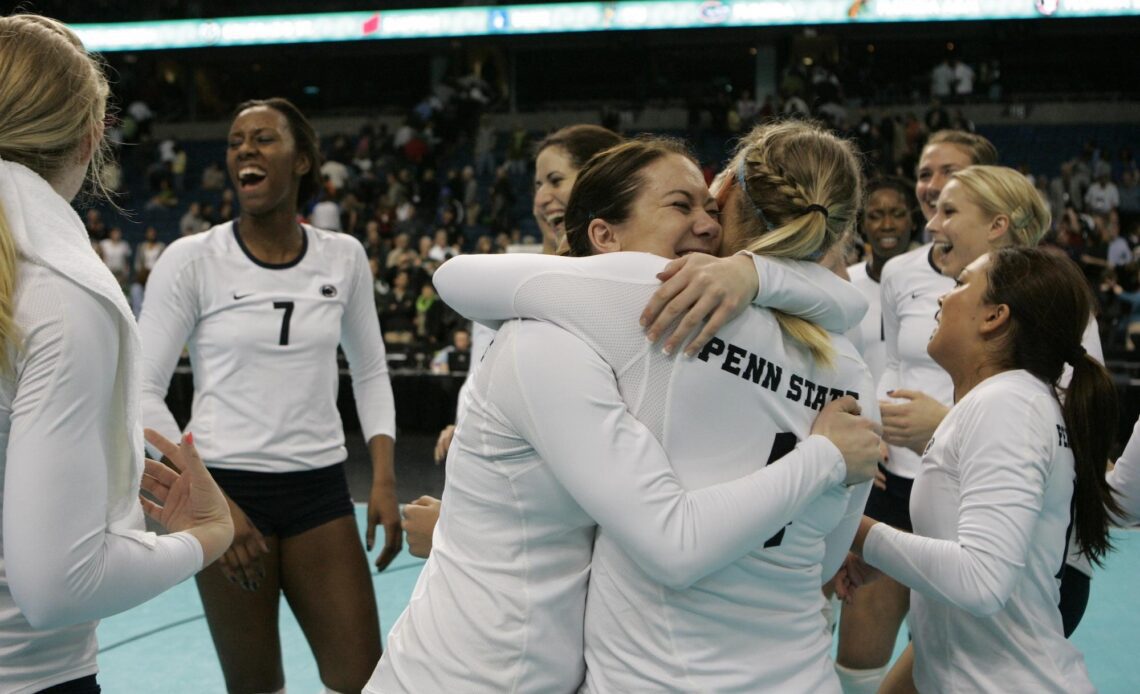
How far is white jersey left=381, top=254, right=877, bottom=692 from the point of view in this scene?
1.50 meters

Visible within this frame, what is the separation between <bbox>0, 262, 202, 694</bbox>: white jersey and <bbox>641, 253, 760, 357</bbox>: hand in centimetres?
76

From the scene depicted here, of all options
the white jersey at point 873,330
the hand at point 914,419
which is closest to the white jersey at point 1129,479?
the hand at point 914,419

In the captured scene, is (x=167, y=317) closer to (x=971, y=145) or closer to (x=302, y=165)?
(x=302, y=165)

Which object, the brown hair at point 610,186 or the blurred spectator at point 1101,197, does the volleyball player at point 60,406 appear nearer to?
the brown hair at point 610,186

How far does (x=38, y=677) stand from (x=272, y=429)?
151 cm

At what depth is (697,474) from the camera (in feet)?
5.13

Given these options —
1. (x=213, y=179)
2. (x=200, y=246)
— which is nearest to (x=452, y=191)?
(x=213, y=179)

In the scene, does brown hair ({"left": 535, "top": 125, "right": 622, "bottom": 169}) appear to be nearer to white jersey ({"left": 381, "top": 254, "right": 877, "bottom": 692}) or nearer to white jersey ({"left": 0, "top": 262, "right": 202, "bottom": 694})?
white jersey ({"left": 381, "top": 254, "right": 877, "bottom": 692})

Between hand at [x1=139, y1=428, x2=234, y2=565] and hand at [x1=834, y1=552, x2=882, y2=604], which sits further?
hand at [x1=834, y1=552, x2=882, y2=604]

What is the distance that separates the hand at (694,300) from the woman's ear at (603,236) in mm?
196

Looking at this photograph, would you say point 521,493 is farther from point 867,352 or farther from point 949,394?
point 867,352

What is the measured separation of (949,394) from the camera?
3.52 metres

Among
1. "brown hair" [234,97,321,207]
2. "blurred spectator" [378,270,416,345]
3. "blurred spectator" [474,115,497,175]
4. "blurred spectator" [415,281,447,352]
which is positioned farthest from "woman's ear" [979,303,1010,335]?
"blurred spectator" [474,115,497,175]

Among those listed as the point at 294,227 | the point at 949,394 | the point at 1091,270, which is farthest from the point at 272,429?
the point at 1091,270
